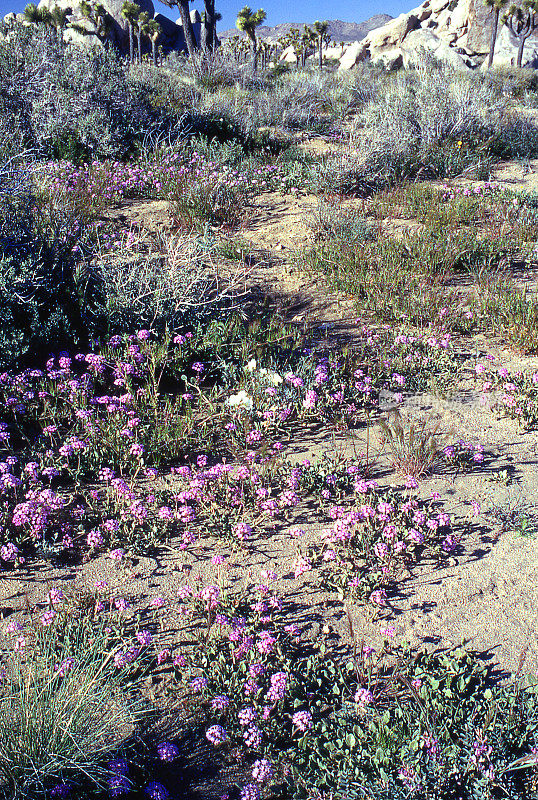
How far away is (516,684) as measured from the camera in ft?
9.01

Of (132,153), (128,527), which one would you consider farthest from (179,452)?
(132,153)

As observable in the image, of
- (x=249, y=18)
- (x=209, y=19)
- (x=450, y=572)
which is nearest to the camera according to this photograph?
(x=450, y=572)

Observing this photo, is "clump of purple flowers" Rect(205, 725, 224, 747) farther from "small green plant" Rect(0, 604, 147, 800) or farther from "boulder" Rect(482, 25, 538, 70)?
"boulder" Rect(482, 25, 538, 70)

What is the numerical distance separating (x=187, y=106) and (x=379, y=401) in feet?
35.7

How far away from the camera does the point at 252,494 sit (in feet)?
13.0

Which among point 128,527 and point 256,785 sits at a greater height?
point 128,527

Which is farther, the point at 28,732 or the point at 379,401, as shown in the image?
the point at 379,401

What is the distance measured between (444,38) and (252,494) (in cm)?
6889

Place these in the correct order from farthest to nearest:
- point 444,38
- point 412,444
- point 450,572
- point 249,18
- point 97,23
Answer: point 444,38 → point 97,23 → point 249,18 → point 412,444 → point 450,572

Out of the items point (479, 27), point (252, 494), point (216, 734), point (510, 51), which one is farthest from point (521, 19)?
point (216, 734)

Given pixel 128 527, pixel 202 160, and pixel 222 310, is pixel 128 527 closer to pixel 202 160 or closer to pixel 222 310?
pixel 222 310

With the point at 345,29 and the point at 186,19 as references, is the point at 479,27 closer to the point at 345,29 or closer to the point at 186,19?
the point at 186,19

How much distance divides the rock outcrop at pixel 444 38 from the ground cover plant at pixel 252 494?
3296cm

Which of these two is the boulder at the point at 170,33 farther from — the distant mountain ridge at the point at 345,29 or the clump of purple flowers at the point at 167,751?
the distant mountain ridge at the point at 345,29
